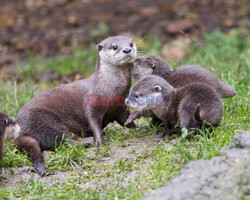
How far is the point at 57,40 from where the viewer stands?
8.47 meters

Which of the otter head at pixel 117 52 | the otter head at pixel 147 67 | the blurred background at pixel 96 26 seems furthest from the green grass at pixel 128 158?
the blurred background at pixel 96 26

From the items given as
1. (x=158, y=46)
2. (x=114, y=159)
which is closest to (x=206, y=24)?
(x=158, y=46)

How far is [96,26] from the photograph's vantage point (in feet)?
28.2

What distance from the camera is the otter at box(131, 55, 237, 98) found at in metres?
4.04

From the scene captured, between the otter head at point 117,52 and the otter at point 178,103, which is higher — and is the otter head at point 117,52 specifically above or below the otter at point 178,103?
above

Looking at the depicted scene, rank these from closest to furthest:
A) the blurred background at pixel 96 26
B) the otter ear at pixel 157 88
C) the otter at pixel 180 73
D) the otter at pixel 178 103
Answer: the otter at pixel 178 103, the otter ear at pixel 157 88, the otter at pixel 180 73, the blurred background at pixel 96 26

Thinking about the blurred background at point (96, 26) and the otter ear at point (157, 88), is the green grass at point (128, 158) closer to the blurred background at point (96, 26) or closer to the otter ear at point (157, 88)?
the otter ear at point (157, 88)

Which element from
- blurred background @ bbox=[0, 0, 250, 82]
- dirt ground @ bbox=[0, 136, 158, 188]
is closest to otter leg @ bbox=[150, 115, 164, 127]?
dirt ground @ bbox=[0, 136, 158, 188]

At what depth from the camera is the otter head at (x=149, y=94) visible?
12.1 feet

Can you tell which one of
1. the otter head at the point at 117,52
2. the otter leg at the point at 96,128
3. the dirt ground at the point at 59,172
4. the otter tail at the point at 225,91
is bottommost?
the dirt ground at the point at 59,172

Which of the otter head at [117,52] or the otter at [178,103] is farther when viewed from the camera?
the otter head at [117,52]

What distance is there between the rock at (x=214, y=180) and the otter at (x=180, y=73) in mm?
1336

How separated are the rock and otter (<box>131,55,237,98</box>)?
4.38 feet

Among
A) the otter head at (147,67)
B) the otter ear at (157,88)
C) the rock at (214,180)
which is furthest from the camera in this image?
the otter head at (147,67)
